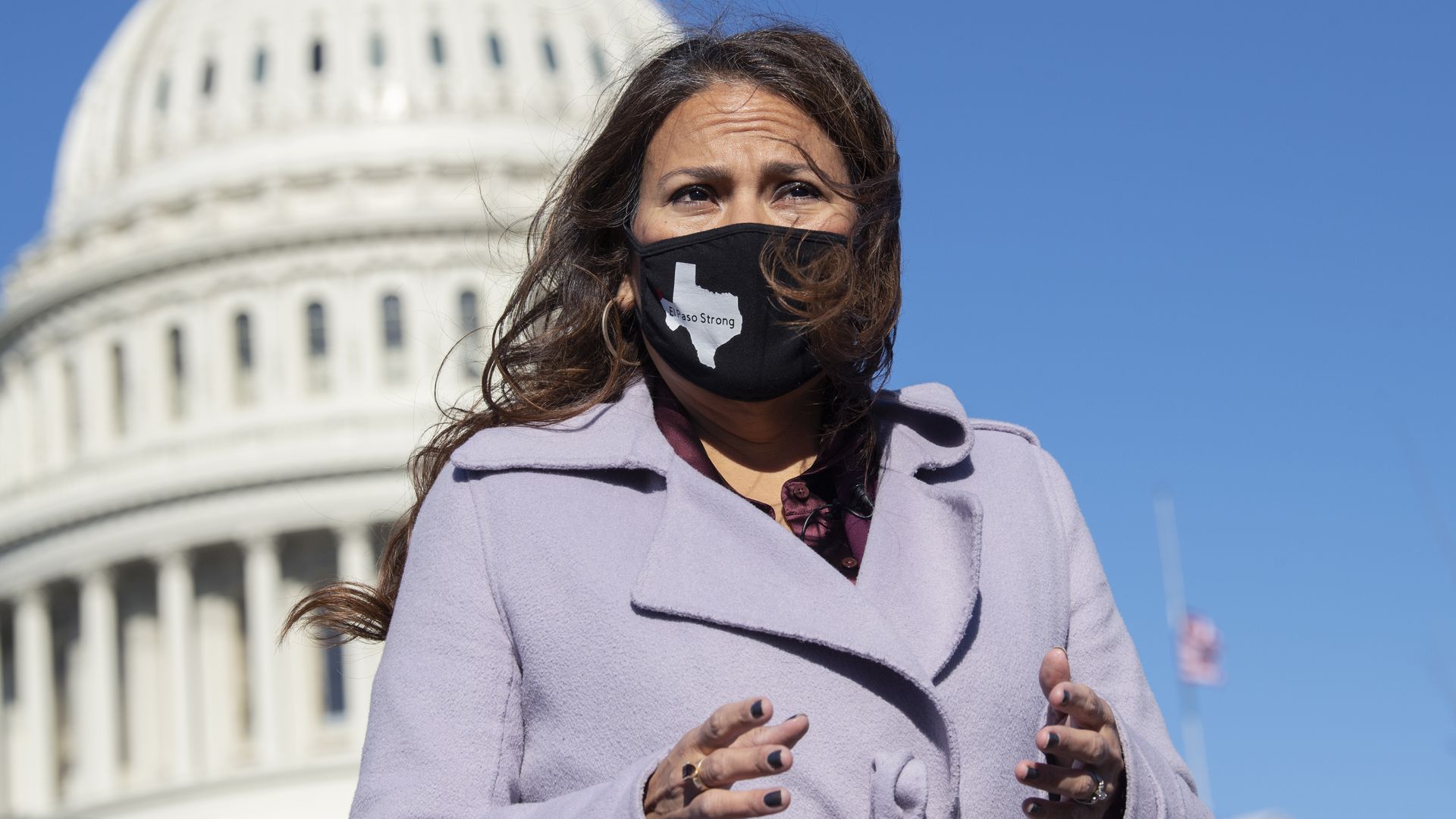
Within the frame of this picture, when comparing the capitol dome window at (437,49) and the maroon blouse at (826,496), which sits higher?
the capitol dome window at (437,49)

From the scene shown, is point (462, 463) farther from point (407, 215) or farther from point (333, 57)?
point (333, 57)

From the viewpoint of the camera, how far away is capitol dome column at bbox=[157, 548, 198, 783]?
5944 cm

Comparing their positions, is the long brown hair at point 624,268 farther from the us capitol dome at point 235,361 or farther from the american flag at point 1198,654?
the us capitol dome at point 235,361

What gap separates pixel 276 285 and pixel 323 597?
62.2 m

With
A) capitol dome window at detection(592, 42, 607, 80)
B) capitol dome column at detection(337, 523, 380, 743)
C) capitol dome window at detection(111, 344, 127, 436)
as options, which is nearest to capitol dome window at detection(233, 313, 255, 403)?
capitol dome window at detection(111, 344, 127, 436)

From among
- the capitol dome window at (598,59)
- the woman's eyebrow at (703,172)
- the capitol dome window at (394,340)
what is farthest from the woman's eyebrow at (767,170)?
the capitol dome window at (598,59)

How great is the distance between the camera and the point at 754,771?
2.87 m

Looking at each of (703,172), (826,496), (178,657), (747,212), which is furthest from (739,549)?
(178,657)

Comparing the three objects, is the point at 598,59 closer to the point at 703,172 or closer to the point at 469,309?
the point at 469,309

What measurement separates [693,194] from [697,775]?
1099 mm

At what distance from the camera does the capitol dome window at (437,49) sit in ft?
225

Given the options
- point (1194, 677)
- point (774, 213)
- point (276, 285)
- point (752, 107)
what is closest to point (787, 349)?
point (774, 213)

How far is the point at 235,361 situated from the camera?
65250 millimetres

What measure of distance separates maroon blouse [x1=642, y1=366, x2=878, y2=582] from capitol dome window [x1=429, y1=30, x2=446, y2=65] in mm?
66110
